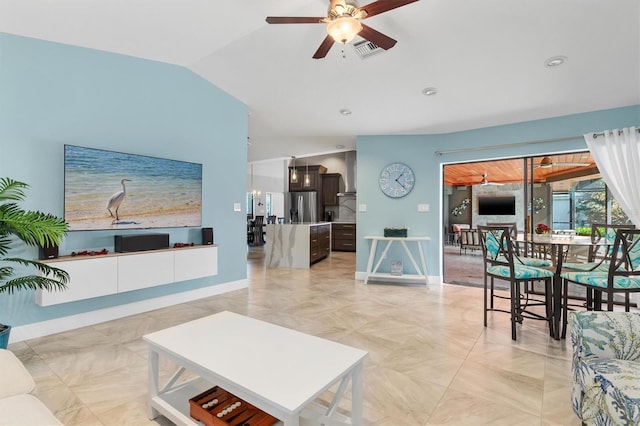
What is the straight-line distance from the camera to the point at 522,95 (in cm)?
344

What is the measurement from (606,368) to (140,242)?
3.64 metres

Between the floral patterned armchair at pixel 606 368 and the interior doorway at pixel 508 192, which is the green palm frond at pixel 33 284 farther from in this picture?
the interior doorway at pixel 508 192

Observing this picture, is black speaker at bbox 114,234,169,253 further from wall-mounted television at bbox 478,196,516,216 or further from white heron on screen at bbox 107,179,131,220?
wall-mounted television at bbox 478,196,516,216

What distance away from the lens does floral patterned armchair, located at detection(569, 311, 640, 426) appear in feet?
3.67

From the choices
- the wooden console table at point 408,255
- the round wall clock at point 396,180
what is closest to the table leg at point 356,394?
the wooden console table at point 408,255

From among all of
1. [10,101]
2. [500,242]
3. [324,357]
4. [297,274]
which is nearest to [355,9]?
[324,357]

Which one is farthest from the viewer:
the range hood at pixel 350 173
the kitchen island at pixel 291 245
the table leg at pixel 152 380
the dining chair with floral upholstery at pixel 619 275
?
the range hood at pixel 350 173

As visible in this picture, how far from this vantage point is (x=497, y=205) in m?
5.59

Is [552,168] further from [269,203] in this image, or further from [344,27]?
[269,203]

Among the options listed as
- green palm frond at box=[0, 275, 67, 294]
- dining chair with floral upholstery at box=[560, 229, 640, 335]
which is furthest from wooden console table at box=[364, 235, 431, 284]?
green palm frond at box=[0, 275, 67, 294]

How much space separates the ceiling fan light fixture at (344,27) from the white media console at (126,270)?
2.75 metres

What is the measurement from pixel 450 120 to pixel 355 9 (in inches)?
115

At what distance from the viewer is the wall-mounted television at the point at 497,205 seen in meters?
5.01

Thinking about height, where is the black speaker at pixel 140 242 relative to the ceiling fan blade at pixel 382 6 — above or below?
below
